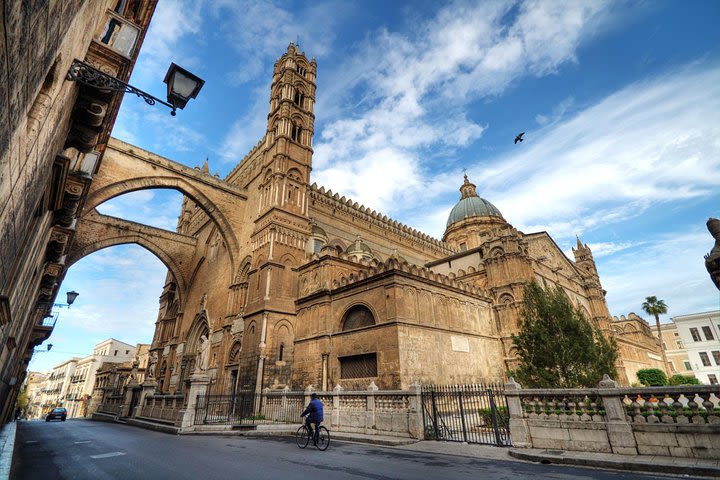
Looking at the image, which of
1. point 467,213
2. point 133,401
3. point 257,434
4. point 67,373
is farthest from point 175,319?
point 67,373

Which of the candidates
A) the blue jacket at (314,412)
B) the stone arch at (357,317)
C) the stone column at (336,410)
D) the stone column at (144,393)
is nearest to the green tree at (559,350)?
the stone arch at (357,317)

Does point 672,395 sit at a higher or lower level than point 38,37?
lower

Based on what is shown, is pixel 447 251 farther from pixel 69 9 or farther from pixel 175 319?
pixel 69 9

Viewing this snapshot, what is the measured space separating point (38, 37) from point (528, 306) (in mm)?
17117

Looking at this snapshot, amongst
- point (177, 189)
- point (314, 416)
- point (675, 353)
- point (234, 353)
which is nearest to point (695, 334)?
point (675, 353)

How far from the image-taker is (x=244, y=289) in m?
24.5

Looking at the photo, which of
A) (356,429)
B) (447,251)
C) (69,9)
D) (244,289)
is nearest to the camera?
(69,9)

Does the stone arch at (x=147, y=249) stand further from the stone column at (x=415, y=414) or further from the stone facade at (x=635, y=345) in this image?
the stone facade at (x=635, y=345)

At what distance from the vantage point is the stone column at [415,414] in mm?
10852

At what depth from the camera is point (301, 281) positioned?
22.4m

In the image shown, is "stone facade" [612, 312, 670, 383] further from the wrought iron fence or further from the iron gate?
the wrought iron fence

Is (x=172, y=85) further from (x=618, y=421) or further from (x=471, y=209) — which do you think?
(x=471, y=209)

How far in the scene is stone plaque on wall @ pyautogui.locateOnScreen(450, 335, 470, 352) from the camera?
1807cm

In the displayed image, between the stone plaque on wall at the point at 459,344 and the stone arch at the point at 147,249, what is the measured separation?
25724 millimetres
